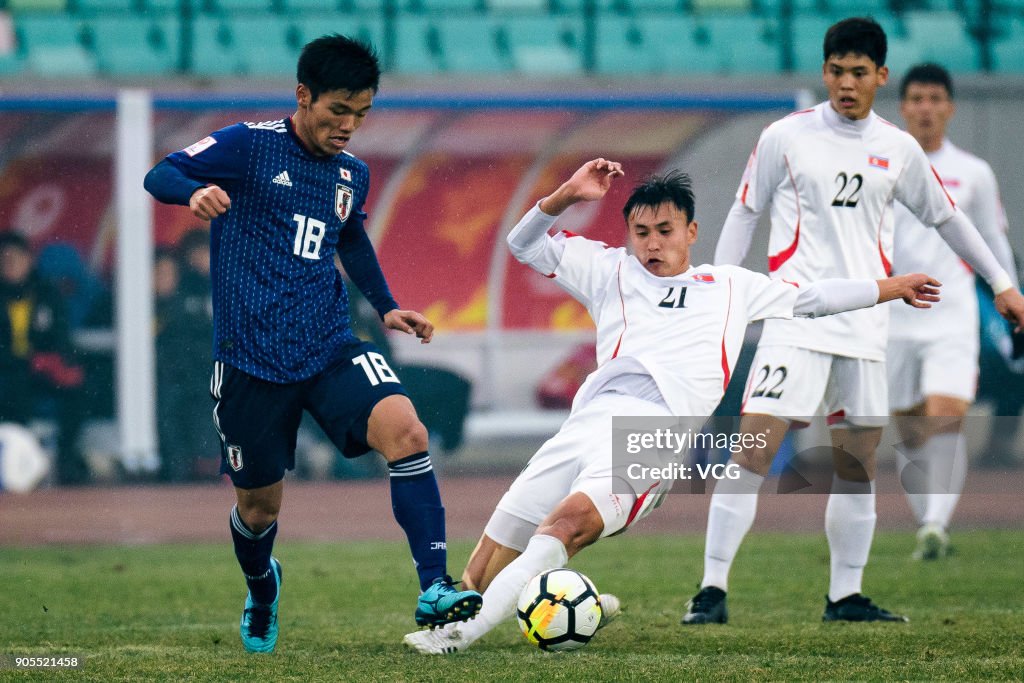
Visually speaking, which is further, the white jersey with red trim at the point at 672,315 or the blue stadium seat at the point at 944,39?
the blue stadium seat at the point at 944,39

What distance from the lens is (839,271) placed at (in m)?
5.86

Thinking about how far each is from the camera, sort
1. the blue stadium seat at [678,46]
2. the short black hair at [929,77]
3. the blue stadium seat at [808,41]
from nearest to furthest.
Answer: the short black hair at [929,77] → the blue stadium seat at [808,41] → the blue stadium seat at [678,46]

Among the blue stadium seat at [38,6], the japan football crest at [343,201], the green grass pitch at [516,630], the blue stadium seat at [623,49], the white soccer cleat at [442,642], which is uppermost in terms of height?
the blue stadium seat at [38,6]

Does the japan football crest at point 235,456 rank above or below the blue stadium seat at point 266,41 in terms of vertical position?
below

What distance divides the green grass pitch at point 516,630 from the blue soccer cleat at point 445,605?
148 millimetres

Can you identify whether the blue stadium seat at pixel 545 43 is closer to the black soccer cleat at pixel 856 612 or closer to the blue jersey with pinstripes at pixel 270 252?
the black soccer cleat at pixel 856 612

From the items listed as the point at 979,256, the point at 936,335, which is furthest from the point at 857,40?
the point at 936,335

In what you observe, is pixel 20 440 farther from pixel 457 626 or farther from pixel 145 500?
pixel 457 626

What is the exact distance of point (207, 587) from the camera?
739 centimetres

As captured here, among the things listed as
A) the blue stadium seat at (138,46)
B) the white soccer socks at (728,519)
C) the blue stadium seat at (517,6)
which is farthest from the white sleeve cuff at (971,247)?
the blue stadium seat at (138,46)

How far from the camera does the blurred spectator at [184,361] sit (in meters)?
10.3

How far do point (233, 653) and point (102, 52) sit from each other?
1063 centimetres

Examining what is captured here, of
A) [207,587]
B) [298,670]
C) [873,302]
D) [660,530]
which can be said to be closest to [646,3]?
[660,530]

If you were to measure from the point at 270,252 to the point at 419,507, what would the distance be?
0.95m
